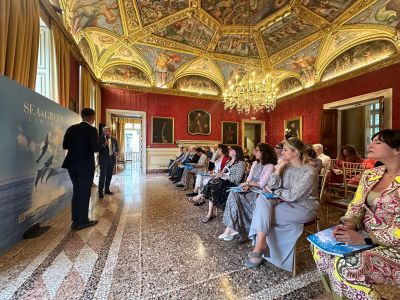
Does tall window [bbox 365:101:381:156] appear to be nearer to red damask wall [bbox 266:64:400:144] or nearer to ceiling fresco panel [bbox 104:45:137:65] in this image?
red damask wall [bbox 266:64:400:144]

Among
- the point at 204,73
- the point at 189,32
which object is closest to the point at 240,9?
the point at 189,32

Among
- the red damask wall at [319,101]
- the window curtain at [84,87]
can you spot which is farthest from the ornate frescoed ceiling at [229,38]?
the window curtain at [84,87]

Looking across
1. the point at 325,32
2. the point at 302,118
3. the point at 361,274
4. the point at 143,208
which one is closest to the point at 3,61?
the point at 143,208

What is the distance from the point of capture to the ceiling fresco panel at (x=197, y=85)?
10500 mm

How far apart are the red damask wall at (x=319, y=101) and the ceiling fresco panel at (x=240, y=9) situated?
4140mm

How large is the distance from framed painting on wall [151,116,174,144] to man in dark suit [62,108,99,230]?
701cm

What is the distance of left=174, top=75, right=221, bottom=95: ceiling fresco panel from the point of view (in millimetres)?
10500

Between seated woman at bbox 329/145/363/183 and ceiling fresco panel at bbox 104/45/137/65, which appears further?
ceiling fresco panel at bbox 104/45/137/65

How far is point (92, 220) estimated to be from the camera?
3.33 meters

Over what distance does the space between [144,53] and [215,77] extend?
4.01 m

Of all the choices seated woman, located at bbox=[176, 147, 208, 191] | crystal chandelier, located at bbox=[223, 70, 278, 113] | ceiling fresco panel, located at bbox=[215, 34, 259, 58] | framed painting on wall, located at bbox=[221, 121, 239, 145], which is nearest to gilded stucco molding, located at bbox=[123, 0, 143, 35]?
ceiling fresco panel, located at bbox=[215, 34, 259, 58]

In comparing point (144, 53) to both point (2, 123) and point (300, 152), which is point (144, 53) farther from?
point (300, 152)

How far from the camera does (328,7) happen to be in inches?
231

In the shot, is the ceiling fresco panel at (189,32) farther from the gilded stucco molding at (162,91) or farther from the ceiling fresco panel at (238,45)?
the gilded stucco molding at (162,91)
